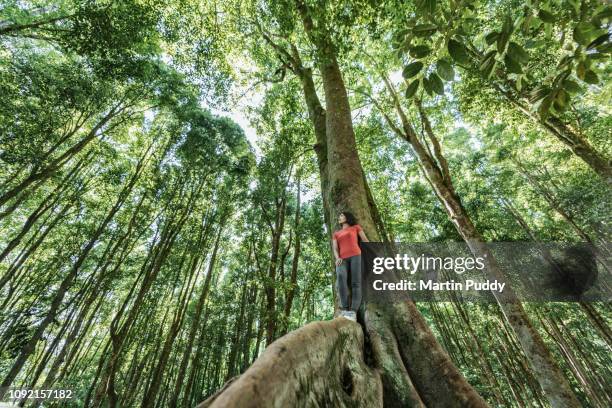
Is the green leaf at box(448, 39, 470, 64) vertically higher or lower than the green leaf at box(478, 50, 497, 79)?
lower

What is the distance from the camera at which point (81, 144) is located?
330 inches

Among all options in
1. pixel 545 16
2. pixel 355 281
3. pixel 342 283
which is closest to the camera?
pixel 545 16

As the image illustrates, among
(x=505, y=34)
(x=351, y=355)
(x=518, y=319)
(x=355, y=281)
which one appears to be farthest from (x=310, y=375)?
(x=518, y=319)

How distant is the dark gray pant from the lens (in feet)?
8.70

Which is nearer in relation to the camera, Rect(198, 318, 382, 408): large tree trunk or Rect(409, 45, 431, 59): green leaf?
Rect(198, 318, 382, 408): large tree trunk

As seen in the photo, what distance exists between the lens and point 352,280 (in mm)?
2758

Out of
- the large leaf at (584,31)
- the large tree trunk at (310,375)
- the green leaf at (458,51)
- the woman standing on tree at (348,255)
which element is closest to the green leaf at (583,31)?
the large leaf at (584,31)

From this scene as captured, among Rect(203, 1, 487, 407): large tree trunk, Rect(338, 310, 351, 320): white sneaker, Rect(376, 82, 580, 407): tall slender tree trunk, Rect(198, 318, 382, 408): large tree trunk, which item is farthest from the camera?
Rect(376, 82, 580, 407): tall slender tree trunk

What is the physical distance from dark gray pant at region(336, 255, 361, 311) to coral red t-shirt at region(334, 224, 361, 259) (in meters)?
0.07

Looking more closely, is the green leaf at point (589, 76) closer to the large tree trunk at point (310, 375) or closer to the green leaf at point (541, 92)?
the green leaf at point (541, 92)

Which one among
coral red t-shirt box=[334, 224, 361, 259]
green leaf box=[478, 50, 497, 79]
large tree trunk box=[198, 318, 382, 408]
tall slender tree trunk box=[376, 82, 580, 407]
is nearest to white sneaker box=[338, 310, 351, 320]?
large tree trunk box=[198, 318, 382, 408]

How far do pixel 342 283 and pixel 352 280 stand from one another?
0.13 metres

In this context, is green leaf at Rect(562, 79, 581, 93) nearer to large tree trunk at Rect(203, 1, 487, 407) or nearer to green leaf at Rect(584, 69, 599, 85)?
green leaf at Rect(584, 69, 599, 85)

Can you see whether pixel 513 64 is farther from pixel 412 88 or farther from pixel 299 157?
→ pixel 299 157
